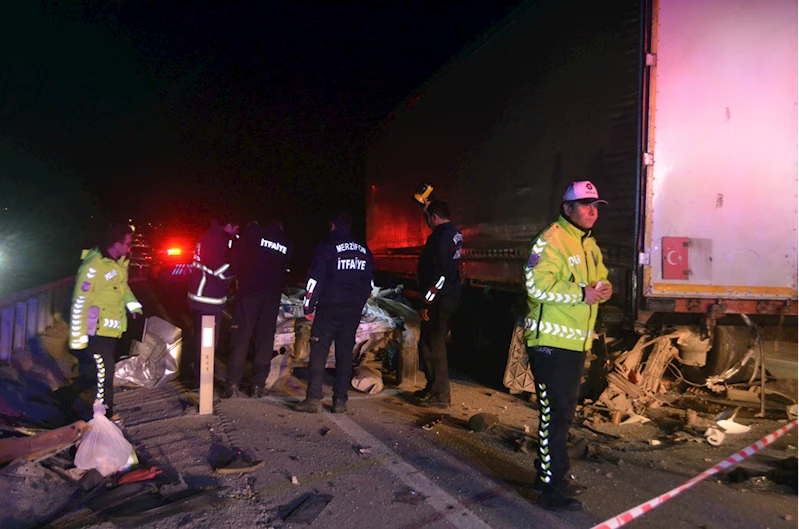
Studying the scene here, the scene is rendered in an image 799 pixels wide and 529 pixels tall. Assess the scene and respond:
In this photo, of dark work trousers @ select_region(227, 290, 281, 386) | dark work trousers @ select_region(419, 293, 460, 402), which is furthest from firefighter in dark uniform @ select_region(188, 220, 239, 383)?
dark work trousers @ select_region(419, 293, 460, 402)

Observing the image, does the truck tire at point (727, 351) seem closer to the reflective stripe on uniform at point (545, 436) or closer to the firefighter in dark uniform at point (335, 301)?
the reflective stripe on uniform at point (545, 436)

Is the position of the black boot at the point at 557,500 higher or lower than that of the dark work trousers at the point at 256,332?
lower

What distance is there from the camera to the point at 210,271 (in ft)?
18.9

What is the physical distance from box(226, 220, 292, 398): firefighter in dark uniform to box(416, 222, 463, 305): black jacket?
1577 mm

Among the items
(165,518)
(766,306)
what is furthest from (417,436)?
(766,306)

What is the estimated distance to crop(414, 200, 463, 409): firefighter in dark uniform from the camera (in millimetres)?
5469

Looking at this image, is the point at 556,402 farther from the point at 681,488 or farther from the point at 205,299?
the point at 205,299

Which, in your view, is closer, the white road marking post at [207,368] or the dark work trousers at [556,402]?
the dark work trousers at [556,402]

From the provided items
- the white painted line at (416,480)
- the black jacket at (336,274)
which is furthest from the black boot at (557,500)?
the black jacket at (336,274)

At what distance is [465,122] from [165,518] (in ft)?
19.9

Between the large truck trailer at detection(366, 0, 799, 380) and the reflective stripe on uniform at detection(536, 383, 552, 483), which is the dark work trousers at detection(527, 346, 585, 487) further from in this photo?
the large truck trailer at detection(366, 0, 799, 380)

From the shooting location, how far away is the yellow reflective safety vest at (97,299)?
14.1 ft

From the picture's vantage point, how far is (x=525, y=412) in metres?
5.44

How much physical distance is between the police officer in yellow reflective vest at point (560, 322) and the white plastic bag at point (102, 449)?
2682 millimetres
